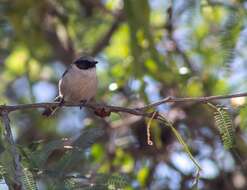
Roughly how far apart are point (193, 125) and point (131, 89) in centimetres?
71

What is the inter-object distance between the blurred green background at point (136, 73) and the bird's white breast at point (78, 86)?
0.25 m

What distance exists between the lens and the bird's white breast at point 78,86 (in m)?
5.26

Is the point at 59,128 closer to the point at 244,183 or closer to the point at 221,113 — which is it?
the point at 244,183

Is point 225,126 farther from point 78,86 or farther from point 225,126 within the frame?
point 78,86

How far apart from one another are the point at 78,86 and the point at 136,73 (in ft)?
1.89

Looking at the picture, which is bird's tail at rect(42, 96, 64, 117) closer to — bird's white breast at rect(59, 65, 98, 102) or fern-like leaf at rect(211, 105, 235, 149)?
bird's white breast at rect(59, 65, 98, 102)

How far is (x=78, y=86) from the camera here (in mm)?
5289

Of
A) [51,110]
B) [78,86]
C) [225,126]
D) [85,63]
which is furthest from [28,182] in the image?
Answer: [85,63]

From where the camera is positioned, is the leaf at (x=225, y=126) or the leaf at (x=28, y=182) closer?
the leaf at (x=28, y=182)

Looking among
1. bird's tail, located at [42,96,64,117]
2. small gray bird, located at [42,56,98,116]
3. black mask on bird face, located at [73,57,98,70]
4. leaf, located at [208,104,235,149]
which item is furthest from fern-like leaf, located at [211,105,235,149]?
black mask on bird face, located at [73,57,98,70]

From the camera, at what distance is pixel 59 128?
24.1 ft

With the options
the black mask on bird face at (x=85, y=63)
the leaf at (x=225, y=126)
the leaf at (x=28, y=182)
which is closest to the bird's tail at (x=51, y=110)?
the black mask on bird face at (x=85, y=63)

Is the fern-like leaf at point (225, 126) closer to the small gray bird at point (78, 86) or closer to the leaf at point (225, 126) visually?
the leaf at point (225, 126)

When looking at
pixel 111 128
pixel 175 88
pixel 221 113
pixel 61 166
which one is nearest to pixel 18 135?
pixel 111 128
